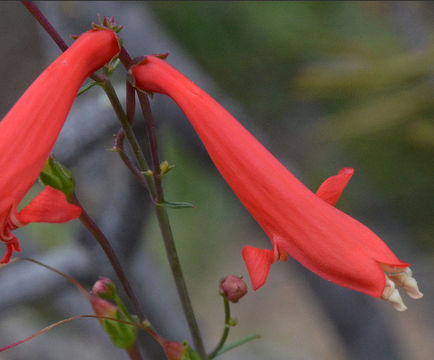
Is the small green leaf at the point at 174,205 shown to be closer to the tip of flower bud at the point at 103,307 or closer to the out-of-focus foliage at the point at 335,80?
the tip of flower bud at the point at 103,307

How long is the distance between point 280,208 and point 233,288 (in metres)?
0.09

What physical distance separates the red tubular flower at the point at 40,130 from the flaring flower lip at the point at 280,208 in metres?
0.03

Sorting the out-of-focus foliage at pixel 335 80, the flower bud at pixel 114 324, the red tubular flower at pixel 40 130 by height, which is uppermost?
the red tubular flower at pixel 40 130

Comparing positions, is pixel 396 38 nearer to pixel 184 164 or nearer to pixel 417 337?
pixel 184 164

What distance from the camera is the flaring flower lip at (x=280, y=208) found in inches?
11.6

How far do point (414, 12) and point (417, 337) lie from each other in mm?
576

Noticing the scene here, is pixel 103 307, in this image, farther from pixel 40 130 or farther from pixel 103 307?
pixel 40 130

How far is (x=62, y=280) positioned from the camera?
2.40 feet

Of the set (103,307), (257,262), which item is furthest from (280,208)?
(103,307)

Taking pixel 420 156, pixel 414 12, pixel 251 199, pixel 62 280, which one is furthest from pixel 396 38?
pixel 251 199

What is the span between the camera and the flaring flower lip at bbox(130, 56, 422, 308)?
0.97 feet

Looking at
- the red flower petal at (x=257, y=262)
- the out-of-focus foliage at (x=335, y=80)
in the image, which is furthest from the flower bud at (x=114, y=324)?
the out-of-focus foliage at (x=335, y=80)

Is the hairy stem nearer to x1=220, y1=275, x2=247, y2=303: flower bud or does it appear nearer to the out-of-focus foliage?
x1=220, y1=275, x2=247, y2=303: flower bud

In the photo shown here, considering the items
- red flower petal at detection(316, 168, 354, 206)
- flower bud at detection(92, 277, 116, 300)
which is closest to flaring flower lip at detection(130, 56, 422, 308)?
red flower petal at detection(316, 168, 354, 206)
